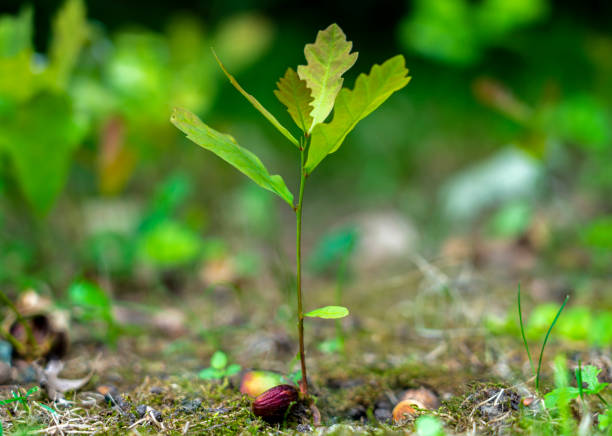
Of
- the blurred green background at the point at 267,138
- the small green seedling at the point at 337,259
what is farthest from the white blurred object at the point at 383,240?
the small green seedling at the point at 337,259

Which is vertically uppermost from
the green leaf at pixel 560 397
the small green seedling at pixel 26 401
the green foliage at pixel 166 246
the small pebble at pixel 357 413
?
the green foliage at pixel 166 246

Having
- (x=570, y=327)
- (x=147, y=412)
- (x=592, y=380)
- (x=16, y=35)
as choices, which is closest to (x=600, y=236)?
(x=570, y=327)

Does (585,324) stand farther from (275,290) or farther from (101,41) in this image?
(101,41)

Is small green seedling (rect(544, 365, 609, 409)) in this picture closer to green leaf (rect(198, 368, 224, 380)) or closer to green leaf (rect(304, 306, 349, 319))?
green leaf (rect(304, 306, 349, 319))

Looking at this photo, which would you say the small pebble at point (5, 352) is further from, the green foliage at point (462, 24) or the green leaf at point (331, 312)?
the green foliage at point (462, 24)

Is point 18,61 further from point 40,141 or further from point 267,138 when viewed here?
point 267,138
